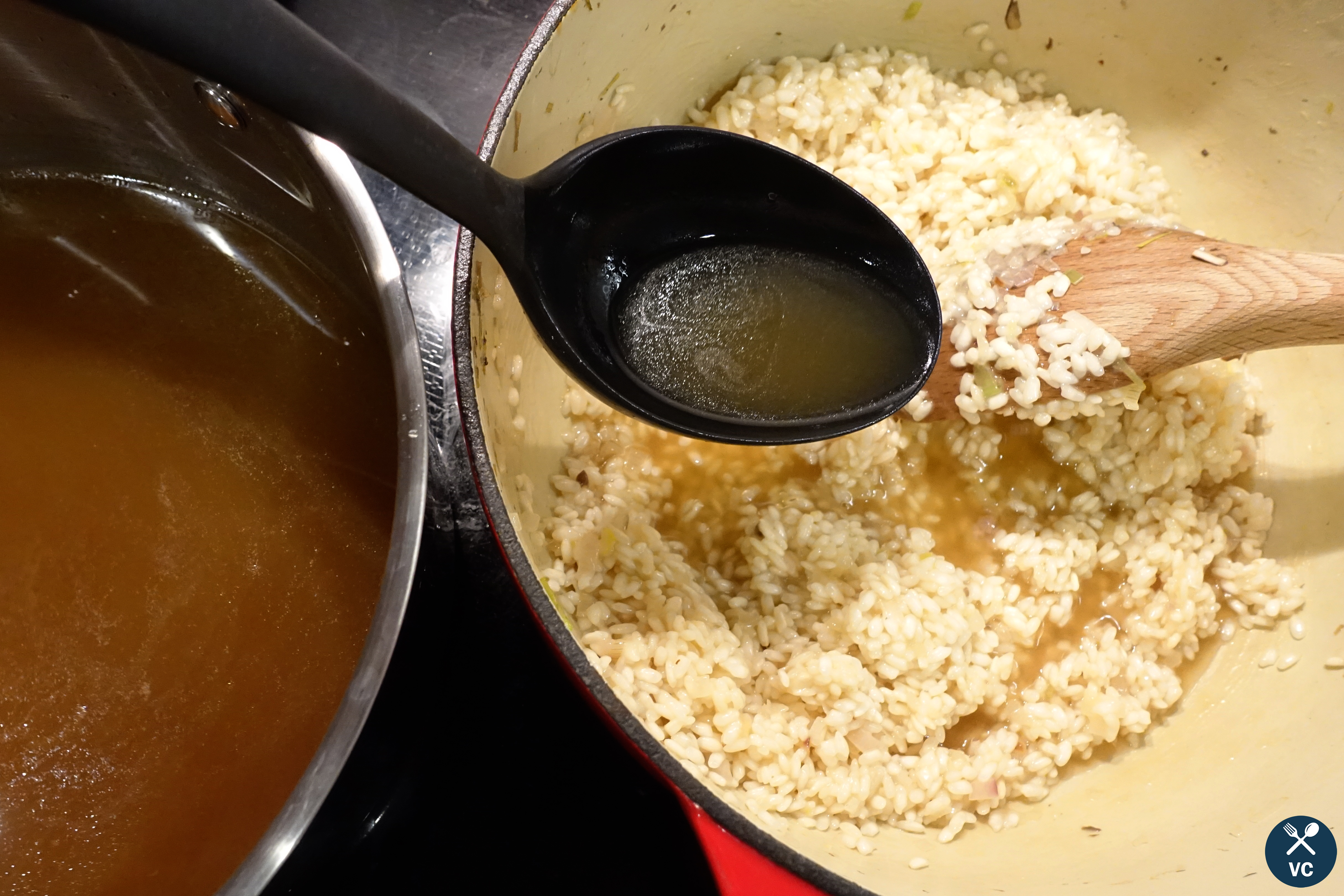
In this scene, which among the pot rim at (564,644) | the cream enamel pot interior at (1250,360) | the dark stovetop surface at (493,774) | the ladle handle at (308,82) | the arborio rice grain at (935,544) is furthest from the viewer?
the dark stovetop surface at (493,774)

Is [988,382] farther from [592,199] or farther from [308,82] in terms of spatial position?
[308,82]

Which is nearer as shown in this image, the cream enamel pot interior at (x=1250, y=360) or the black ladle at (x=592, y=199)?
the black ladle at (x=592, y=199)

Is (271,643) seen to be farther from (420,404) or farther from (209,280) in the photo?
(209,280)

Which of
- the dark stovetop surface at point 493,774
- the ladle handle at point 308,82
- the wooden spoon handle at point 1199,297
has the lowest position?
the dark stovetop surface at point 493,774

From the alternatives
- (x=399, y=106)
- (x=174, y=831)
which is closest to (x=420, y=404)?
(x=399, y=106)

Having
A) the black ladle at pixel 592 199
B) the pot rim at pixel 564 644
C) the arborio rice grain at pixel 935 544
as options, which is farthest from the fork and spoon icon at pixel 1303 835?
the black ladle at pixel 592 199

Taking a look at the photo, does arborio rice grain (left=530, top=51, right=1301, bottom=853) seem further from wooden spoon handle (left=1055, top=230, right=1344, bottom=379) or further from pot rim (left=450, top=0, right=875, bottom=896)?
pot rim (left=450, top=0, right=875, bottom=896)

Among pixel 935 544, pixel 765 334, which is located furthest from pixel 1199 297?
pixel 765 334

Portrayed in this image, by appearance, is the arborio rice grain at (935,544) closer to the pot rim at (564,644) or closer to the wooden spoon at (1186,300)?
the wooden spoon at (1186,300)
